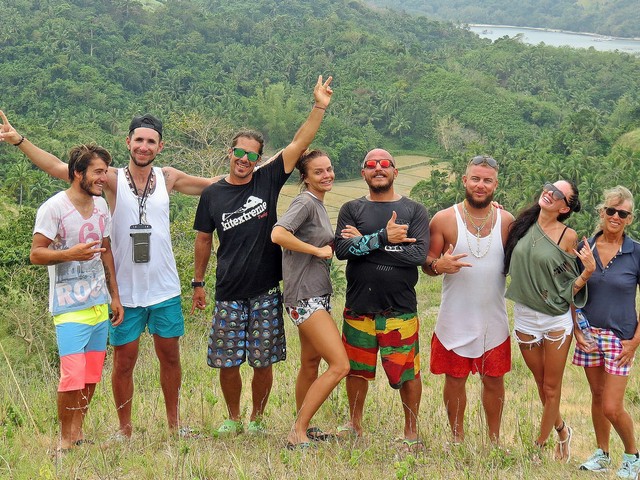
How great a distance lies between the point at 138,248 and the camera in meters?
3.98

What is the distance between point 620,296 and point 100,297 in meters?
2.85

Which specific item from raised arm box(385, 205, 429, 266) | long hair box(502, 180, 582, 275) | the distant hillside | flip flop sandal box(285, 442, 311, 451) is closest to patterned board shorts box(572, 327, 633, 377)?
long hair box(502, 180, 582, 275)

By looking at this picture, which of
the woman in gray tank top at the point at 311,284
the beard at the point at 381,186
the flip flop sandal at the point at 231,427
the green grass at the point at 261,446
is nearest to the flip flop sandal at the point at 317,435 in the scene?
the woman in gray tank top at the point at 311,284

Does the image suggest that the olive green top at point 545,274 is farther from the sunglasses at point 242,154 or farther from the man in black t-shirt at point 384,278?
the sunglasses at point 242,154

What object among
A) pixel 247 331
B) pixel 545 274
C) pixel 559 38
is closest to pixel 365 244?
pixel 247 331

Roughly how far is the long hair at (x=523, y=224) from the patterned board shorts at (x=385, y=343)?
648mm

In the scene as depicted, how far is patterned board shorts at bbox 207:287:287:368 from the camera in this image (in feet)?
13.4

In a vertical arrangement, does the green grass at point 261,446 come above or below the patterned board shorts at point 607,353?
below

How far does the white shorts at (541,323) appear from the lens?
154 inches

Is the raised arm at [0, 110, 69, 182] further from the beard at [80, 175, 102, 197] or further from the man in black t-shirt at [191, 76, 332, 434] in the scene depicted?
the man in black t-shirt at [191, 76, 332, 434]

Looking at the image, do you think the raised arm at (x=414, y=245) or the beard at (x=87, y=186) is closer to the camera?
the beard at (x=87, y=186)

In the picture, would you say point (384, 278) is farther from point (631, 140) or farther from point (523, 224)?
point (631, 140)

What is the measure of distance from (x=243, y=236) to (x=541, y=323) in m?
1.76

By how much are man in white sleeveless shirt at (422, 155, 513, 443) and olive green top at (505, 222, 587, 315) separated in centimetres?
15
